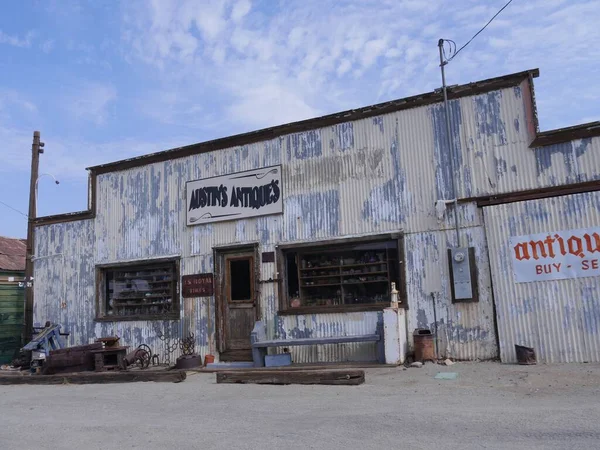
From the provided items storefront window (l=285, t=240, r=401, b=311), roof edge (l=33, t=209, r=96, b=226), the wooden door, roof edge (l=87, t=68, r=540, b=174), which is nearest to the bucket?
storefront window (l=285, t=240, r=401, b=311)

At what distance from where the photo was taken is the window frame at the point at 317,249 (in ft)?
37.2

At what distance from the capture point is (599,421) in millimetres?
5863

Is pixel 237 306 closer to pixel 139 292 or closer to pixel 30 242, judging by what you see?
pixel 139 292

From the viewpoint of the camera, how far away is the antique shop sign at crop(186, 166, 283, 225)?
12.9 metres

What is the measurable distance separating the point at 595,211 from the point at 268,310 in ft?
22.2

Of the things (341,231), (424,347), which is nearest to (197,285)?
(341,231)

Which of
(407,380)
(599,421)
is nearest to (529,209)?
(407,380)

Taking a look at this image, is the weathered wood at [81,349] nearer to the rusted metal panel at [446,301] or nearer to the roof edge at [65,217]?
the roof edge at [65,217]

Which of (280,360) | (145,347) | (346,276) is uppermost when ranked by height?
(346,276)

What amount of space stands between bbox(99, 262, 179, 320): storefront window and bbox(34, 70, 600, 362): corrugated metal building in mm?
41

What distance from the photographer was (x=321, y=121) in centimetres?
1243

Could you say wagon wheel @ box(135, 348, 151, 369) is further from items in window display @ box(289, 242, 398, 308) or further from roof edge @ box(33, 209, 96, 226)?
roof edge @ box(33, 209, 96, 226)

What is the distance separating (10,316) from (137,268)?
5210 mm

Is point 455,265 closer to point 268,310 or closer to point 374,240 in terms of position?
point 374,240
